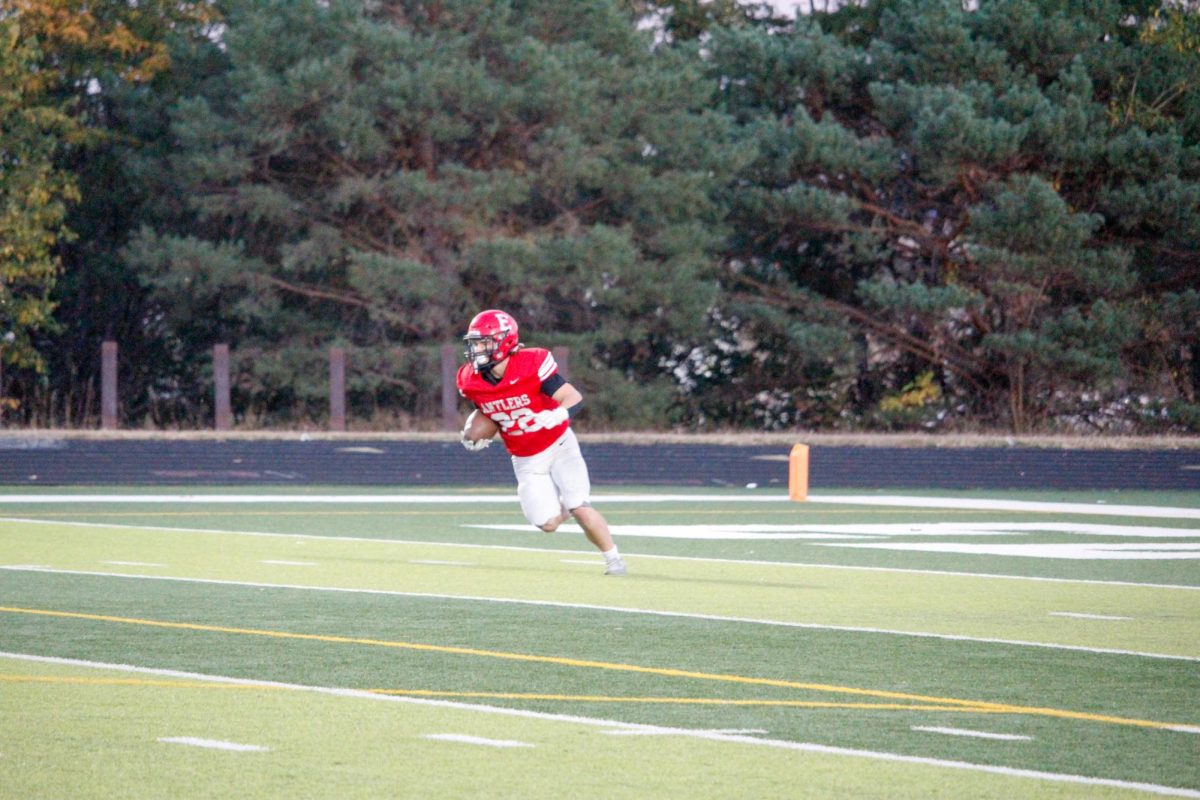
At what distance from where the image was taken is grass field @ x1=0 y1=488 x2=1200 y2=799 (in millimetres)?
7156

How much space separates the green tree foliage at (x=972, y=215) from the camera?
1581 inches

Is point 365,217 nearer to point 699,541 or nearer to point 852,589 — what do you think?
point 699,541

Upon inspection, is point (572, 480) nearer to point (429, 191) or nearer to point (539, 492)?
point (539, 492)

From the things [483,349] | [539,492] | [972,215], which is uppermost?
[972,215]

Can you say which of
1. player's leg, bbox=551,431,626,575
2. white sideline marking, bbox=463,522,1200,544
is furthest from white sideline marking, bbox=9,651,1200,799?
white sideline marking, bbox=463,522,1200,544

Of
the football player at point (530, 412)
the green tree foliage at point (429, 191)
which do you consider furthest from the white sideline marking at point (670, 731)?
the green tree foliage at point (429, 191)

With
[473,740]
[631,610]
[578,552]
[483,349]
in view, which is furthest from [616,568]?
[473,740]

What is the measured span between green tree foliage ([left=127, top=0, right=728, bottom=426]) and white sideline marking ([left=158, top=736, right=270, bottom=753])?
29887 mm

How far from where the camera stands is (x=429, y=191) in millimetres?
38312

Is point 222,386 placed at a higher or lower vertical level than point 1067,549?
higher

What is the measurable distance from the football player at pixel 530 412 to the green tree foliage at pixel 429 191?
23.5m

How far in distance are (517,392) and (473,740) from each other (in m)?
6.46

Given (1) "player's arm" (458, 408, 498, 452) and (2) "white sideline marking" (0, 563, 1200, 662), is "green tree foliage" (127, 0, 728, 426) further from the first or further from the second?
(1) "player's arm" (458, 408, 498, 452)

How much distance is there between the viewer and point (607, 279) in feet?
132
